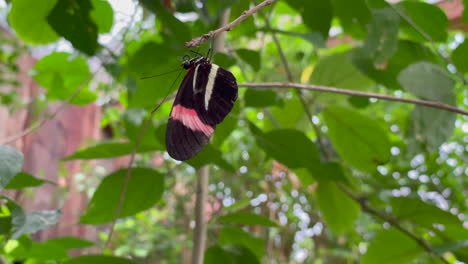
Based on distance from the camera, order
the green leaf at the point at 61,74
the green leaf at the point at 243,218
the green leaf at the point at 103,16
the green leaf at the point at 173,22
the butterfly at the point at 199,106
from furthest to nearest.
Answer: the green leaf at the point at 61,74, the green leaf at the point at 103,16, the green leaf at the point at 243,218, the green leaf at the point at 173,22, the butterfly at the point at 199,106

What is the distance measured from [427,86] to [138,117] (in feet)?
1.45

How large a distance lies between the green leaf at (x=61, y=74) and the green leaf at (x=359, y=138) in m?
0.55

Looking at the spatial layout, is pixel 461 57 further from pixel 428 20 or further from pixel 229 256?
pixel 229 256

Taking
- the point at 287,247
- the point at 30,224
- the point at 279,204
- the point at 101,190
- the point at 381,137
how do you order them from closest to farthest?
the point at 30,224 < the point at 101,190 < the point at 381,137 < the point at 279,204 < the point at 287,247

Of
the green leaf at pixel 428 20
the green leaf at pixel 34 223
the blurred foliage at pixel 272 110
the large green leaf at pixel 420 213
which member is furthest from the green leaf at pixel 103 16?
the large green leaf at pixel 420 213

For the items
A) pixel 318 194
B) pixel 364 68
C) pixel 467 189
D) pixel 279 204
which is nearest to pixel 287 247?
pixel 279 204

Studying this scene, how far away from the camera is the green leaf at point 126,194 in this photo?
0.66m

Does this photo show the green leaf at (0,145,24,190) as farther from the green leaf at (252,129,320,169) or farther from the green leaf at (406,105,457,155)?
the green leaf at (406,105,457,155)

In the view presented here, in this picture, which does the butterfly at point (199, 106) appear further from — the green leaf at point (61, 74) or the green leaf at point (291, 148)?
the green leaf at point (61, 74)

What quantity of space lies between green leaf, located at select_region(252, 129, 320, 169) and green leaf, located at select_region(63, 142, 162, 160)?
0.57ft

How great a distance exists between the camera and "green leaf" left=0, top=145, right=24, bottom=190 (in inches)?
14.2

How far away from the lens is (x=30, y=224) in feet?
1.72

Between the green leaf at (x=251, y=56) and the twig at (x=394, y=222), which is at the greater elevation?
the green leaf at (x=251, y=56)

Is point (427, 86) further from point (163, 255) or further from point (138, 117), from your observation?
point (163, 255)
